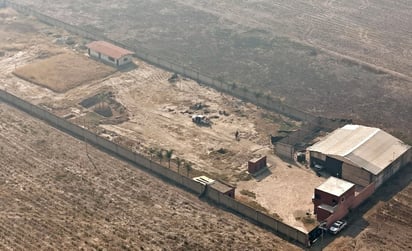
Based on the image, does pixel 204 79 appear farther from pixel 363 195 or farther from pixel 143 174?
pixel 363 195

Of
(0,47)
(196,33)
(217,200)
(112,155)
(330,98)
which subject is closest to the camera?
(217,200)

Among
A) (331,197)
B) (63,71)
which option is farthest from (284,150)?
(63,71)

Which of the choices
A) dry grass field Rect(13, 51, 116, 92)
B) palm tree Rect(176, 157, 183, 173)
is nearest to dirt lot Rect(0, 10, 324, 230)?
palm tree Rect(176, 157, 183, 173)

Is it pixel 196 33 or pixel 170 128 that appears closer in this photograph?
pixel 170 128

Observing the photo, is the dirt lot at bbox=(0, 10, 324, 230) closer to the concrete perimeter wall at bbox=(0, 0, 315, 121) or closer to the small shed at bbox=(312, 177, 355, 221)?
the concrete perimeter wall at bbox=(0, 0, 315, 121)

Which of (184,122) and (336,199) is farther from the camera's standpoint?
(184,122)

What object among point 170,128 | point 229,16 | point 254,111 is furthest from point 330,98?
point 229,16

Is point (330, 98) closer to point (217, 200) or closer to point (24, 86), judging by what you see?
point (217, 200)
